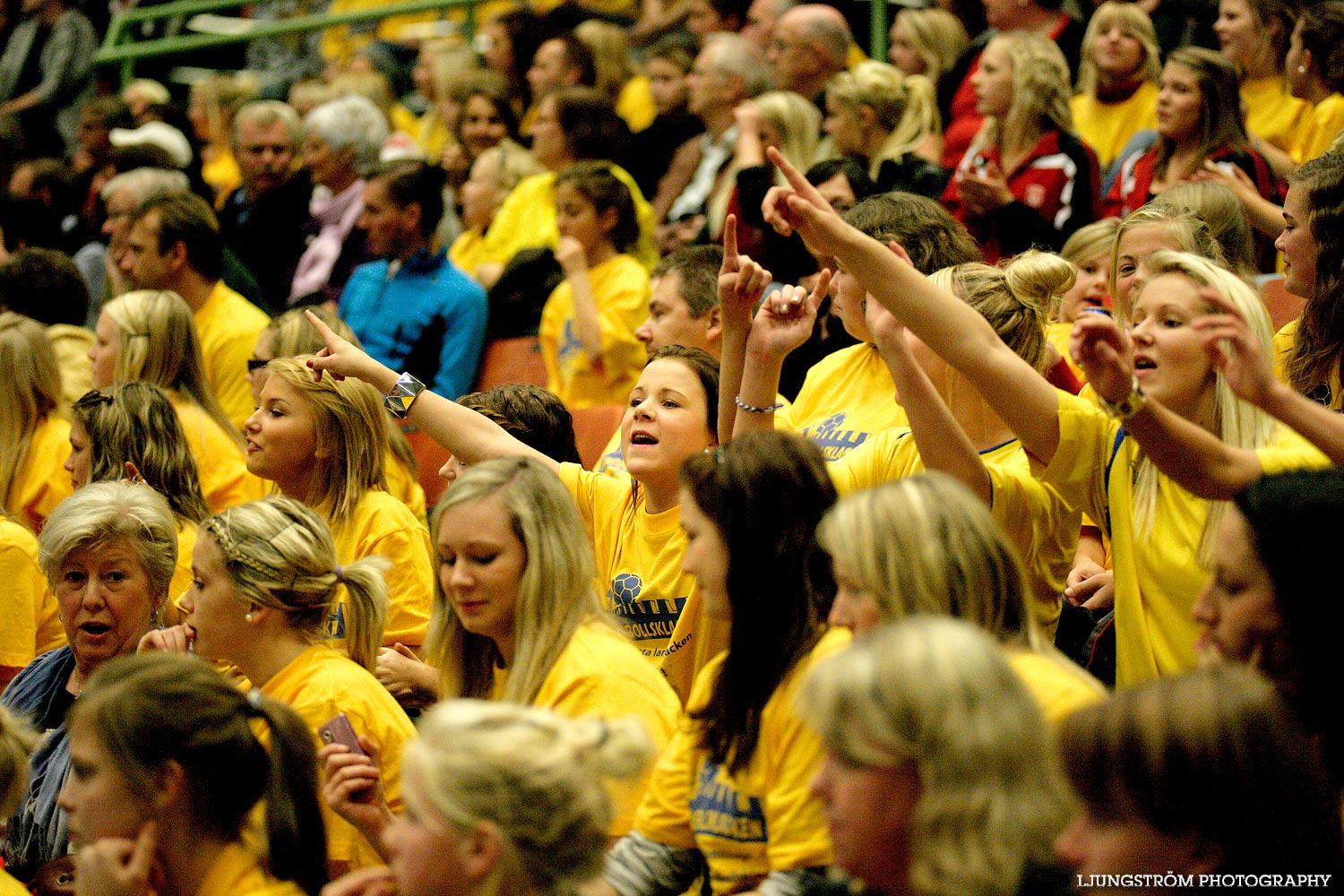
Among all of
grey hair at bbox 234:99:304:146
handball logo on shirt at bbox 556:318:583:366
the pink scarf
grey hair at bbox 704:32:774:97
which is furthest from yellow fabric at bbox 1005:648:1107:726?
grey hair at bbox 234:99:304:146

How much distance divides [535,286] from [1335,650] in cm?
532

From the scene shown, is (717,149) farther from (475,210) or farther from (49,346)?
(49,346)

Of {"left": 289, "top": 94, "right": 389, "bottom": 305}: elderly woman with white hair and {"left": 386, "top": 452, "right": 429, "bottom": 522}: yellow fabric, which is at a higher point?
{"left": 289, "top": 94, "right": 389, "bottom": 305}: elderly woman with white hair

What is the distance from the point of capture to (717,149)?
7.71 meters

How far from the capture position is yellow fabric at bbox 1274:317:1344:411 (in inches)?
151

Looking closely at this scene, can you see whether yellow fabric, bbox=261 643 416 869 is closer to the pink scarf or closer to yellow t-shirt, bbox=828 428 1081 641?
yellow t-shirt, bbox=828 428 1081 641

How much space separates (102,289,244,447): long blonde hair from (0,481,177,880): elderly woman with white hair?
1.36m

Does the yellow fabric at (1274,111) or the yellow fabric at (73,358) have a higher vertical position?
the yellow fabric at (1274,111)

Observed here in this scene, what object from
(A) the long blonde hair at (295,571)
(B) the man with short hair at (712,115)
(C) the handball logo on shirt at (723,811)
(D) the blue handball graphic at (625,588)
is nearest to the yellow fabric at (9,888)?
(A) the long blonde hair at (295,571)

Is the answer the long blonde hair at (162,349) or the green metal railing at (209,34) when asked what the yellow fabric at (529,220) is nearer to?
the long blonde hair at (162,349)

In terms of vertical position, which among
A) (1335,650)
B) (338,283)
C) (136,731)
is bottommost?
(338,283)

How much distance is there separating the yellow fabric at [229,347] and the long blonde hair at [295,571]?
2.76m

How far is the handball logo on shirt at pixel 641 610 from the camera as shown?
13.4 ft

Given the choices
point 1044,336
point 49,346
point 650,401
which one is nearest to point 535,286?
point 49,346
